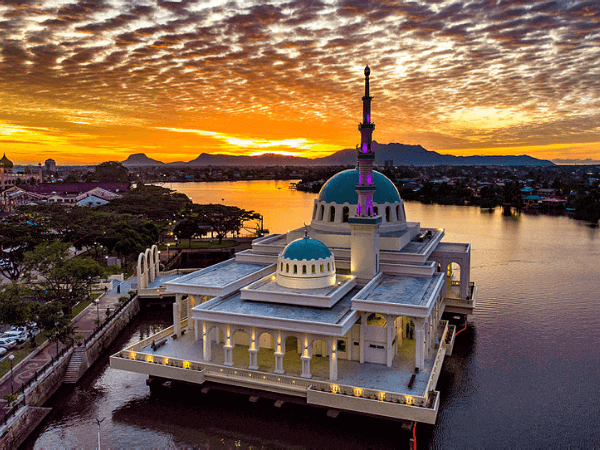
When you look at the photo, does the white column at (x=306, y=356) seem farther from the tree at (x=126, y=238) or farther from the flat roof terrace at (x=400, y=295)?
the tree at (x=126, y=238)

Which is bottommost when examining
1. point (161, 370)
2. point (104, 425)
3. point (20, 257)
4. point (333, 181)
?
point (104, 425)

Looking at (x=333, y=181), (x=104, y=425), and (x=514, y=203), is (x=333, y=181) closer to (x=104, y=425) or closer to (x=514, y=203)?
(x=104, y=425)

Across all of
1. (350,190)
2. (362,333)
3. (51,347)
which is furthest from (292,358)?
(350,190)

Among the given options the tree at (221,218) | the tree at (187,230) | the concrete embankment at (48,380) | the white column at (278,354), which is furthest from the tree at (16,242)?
the white column at (278,354)

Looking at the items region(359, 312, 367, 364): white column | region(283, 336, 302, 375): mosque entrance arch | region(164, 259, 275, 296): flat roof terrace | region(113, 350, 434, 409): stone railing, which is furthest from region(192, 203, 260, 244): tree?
Answer: region(359, 312, 367, 364): white column

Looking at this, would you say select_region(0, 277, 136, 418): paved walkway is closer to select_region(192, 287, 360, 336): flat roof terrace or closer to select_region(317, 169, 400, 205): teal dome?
select_region(192, 287, 360, 336): flat roof terrace

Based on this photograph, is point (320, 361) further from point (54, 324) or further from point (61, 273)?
point (61, 273)

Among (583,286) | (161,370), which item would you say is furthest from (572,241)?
(161,370)
